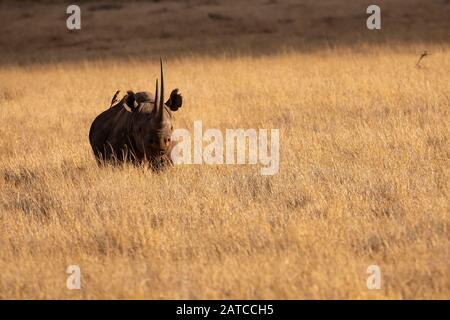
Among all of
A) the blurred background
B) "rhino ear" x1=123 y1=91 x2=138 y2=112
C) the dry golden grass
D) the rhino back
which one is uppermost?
the blurred background

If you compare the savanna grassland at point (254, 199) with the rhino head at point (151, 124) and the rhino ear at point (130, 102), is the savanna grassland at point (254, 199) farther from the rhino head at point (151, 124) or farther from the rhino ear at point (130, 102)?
the rhino ear at point (130, 102)

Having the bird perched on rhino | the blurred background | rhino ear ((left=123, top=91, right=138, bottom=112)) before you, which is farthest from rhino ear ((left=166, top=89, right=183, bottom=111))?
the blurred background

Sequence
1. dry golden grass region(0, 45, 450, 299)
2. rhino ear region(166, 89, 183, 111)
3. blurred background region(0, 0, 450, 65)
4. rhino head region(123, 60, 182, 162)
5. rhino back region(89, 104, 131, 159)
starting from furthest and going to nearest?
blurred background region(0, 0, 450, 65) < rhino back region(89, 104, 131, 159) < rhino ear region(166, 89, 183, 111) < rhino head region(123, 60, 182, 162) < dry golden grass region(0, 45, 450, 299)

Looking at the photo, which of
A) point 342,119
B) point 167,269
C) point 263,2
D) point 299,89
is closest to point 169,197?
point 167,269

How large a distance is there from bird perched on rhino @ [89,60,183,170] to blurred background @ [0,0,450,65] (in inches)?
423

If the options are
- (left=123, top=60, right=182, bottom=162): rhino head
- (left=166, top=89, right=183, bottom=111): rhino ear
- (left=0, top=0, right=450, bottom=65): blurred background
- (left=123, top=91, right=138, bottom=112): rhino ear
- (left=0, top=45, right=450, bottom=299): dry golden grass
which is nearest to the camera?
(left=0, top=45, right=450, bottom=299): dry golden grass

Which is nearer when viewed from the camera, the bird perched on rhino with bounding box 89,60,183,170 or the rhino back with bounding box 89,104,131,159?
the bird perched on rhino with bounding box 89,60,183,170

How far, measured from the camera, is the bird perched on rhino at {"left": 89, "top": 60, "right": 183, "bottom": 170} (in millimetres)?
8359

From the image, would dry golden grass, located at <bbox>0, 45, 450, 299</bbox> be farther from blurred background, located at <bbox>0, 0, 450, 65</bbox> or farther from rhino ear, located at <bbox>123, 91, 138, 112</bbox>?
blurred background, located at <bbox>0, 0, 450, 65</bbox>

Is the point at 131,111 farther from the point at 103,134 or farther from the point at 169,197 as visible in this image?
the point at 169,197

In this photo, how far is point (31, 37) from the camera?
93.8ft

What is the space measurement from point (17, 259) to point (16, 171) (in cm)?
347

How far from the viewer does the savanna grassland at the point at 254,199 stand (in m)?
5.54
